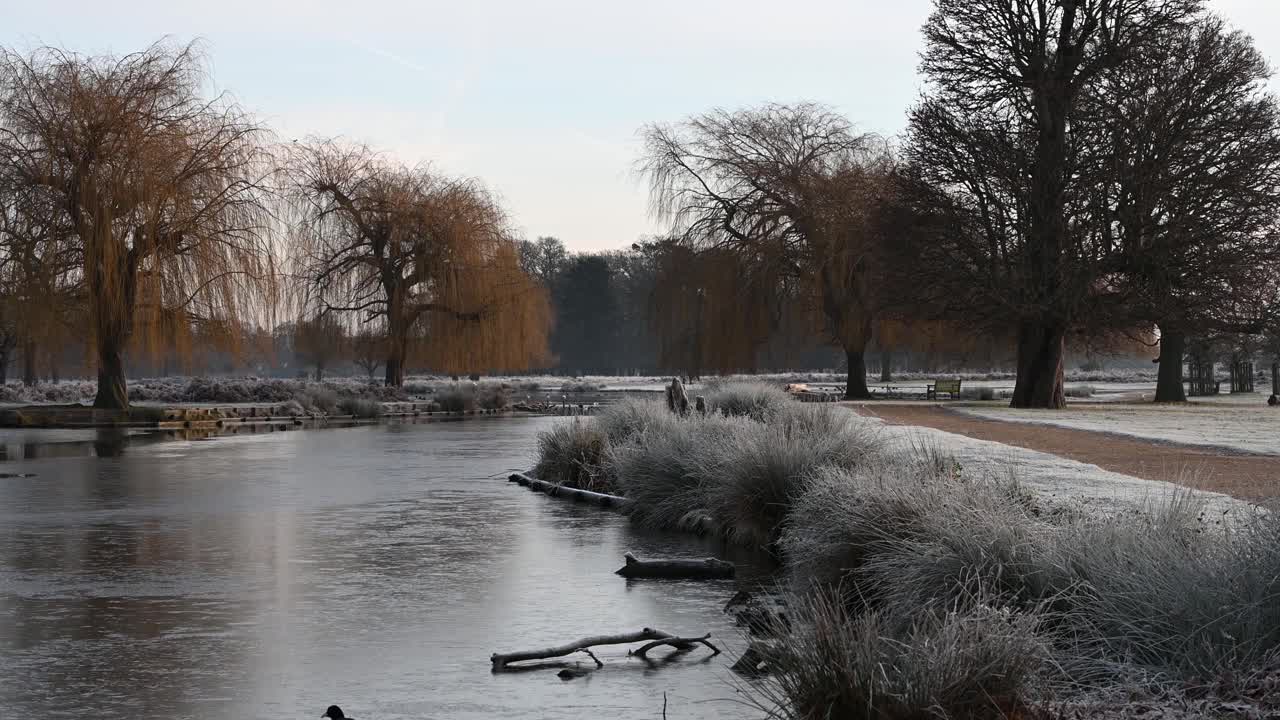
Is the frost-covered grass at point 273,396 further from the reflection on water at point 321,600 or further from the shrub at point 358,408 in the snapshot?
the reflection on water at point 321,600

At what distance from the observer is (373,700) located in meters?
7.69

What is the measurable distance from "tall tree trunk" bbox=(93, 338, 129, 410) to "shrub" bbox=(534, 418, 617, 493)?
18.6 m

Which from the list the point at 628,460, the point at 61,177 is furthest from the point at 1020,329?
the point at 61,177

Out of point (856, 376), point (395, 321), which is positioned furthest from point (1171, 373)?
point (395, 321)

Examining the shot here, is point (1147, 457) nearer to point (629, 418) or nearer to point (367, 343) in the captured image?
point (629, 418)

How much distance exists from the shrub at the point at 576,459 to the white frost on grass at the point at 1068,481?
4704mm

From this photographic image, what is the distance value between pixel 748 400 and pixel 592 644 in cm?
1766

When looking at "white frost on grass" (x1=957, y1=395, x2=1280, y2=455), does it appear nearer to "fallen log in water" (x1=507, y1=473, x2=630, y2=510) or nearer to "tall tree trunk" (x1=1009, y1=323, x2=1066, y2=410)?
"tall tree trunk" (x1=1009, y1=323, x2=1066, y2=410)

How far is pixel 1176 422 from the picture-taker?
2758cm

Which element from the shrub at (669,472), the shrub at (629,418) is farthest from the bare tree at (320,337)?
the shrub at (669,472)

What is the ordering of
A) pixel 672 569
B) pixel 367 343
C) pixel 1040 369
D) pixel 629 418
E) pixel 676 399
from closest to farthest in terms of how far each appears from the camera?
pixel 672 569
pixel 629 418
pixel 676 399
pixel 1040 369
pixel 367 343

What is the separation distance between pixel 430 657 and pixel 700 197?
40184 mm

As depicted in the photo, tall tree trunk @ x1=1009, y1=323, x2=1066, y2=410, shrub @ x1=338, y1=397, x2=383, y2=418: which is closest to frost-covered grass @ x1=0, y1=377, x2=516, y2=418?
shrub @ x1=338, y1=397, x2=383, y2=418

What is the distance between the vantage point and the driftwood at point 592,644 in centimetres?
857
